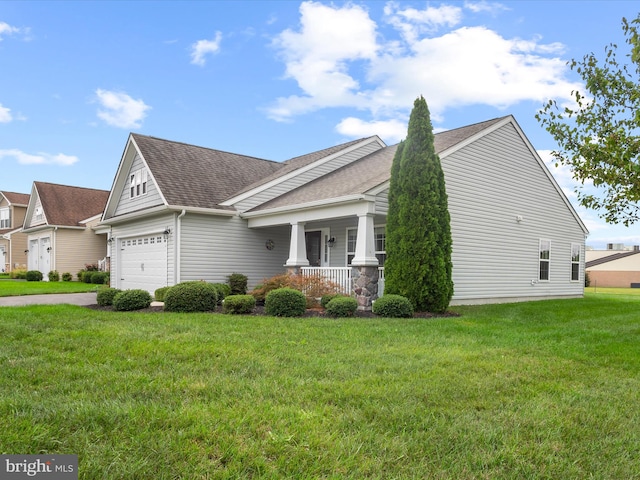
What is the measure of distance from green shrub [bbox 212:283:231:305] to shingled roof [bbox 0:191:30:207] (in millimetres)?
28141

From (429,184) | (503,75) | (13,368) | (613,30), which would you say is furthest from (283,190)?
(13,368)

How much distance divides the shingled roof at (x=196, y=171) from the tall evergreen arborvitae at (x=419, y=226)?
6337 millimetres

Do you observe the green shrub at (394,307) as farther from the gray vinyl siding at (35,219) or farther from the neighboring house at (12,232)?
the neighboring house at (12,232)

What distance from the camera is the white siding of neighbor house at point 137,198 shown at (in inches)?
619

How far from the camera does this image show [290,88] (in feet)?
49.6

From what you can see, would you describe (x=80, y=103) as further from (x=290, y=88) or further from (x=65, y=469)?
(x=65, y=469)

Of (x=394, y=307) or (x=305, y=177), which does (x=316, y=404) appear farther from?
(x=305, y=177)

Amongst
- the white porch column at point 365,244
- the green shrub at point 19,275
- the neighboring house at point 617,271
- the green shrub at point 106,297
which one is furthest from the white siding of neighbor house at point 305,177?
the neighboring house at point 617,271

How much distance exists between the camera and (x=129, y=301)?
11.1 meters

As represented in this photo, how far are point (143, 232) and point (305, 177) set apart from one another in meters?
6.26

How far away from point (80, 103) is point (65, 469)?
48.4ft

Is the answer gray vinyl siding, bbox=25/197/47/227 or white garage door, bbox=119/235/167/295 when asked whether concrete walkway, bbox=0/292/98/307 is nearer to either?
white garage door, bbox=119/235/167/295

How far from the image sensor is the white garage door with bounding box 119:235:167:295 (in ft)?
50.1

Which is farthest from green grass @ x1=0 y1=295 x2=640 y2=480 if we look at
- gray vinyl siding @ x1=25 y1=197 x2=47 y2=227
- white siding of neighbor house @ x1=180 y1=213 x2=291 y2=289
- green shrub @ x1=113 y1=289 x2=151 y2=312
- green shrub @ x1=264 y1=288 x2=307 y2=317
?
gray vinyl siding @ x1=25 y1=197 x2=47 y2=227
